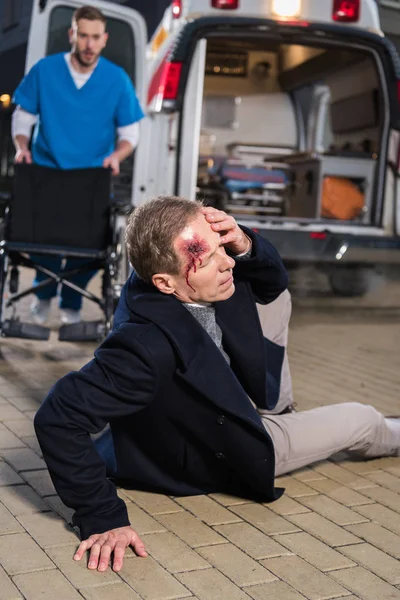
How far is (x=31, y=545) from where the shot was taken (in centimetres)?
292

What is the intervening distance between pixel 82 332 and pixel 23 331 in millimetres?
364

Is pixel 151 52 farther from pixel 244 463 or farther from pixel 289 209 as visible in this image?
pixel 244 463

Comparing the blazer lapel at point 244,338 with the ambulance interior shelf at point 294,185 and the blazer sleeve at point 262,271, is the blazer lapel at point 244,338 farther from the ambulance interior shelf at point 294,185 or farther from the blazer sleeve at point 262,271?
the ambulance interior shelf at point 294,185

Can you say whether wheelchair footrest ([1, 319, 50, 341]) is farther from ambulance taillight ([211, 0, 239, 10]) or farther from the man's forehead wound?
the man's forehead wound

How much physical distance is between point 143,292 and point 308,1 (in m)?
4.99

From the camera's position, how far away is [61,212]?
247 inches

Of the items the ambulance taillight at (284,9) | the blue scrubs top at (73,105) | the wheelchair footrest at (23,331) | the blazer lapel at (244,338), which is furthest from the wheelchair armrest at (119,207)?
the blazer lapel at (244,338)

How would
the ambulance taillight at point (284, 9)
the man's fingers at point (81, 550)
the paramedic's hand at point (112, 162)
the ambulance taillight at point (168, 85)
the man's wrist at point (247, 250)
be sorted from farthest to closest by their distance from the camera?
the ambulance taillight at point (284, 9) < the ambulance taillight at point (168, 85) < the paramedic's hand at point (112, 162) < the man's wrist at point (247, 250) < the man's fingers at point (81, 550)

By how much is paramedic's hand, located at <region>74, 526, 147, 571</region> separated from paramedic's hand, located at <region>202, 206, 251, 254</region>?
2.96 feet

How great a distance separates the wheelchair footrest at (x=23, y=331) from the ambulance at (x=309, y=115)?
1.90m

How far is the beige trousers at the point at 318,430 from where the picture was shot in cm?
348

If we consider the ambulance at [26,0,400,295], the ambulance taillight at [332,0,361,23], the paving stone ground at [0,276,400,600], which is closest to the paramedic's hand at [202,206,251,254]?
the paving stone ground at [0,276,400,600]

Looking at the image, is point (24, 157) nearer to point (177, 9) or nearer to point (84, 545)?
point (177, 9)

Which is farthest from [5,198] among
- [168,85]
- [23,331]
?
[168,85]
